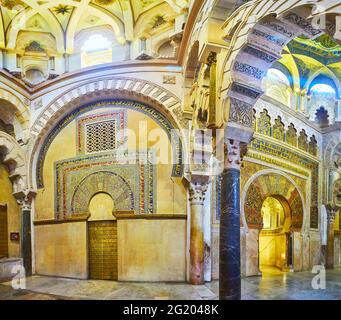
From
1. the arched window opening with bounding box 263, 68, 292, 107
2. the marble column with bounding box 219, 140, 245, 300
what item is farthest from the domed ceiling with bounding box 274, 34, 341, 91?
the marble column with bounding box 219, 140, 245, 300

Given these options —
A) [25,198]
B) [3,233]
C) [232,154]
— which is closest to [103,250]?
Answer: [25,198]

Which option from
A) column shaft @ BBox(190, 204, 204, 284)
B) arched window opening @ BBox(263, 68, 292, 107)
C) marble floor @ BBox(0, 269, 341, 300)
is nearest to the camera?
marble floor @ BBox(0, 269, 341, 300)

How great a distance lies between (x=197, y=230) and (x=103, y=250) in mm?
2502

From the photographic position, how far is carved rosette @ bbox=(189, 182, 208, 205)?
7410 millimetres

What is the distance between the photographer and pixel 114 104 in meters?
8.58

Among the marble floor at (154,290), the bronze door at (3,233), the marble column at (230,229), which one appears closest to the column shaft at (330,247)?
the marble floor at (154,290)

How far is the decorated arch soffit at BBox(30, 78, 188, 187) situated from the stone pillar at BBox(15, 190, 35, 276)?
1.38 ft

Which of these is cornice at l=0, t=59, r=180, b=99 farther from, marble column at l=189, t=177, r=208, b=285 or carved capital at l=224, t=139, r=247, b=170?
carved capital at l=224, t=139, r=247, b=170

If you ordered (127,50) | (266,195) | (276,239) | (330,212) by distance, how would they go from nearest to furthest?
(127,50) < (266,195) < (330,212) < (276,239)

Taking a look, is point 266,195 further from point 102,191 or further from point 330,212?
point 102,191

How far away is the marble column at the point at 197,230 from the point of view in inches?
288

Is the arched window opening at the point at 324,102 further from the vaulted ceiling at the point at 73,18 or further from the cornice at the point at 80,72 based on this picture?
the vaulted ceiling at the point at 73,18
